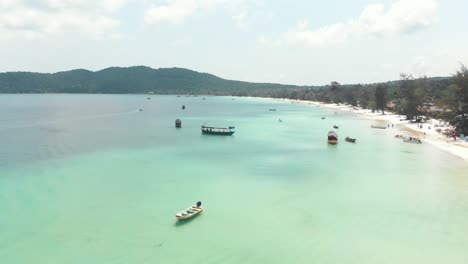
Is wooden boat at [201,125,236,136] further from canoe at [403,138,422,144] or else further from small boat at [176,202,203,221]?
small boat at [176,202,203,221]

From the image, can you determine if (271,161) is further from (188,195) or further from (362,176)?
(188,195)

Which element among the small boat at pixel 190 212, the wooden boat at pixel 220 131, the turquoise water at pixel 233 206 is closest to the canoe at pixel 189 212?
the small boat at pixel 190 212

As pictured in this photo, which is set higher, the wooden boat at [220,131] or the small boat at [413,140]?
the small boat at [413,140]

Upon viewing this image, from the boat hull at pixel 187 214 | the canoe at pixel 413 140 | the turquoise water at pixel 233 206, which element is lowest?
the turquoise water at pixel 233 206

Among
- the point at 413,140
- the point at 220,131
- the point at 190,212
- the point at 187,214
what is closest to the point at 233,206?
the point at 190,212

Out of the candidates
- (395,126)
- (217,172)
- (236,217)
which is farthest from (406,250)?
(395,126)

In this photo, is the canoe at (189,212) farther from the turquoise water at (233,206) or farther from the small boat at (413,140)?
the small boat at (413,140)

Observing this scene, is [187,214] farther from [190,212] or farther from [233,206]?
[233,206]

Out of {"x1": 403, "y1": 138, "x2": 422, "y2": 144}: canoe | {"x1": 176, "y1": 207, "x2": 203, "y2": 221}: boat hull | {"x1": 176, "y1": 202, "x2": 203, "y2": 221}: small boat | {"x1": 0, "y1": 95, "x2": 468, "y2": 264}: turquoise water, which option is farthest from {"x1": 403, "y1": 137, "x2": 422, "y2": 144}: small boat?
{"x1": 176, "y1": 207, "x2": 203, "y2": 221}: boat hull
